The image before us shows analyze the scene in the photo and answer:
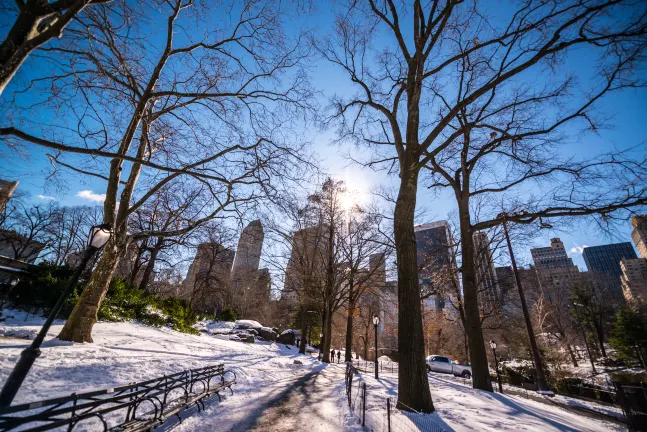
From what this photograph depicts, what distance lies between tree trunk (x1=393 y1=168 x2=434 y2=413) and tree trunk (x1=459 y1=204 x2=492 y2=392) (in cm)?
504

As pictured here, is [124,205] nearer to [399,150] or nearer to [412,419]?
[399,150]

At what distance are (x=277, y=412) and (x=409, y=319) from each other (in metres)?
3.80

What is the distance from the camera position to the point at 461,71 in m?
10.4

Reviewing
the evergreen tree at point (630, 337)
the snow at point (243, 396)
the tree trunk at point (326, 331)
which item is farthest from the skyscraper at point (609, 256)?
the snow at point (243, 396)

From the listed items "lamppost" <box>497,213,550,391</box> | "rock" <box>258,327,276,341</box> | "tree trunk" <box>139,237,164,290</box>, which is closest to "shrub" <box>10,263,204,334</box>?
"tree trunk" <box>139,237,164,290</box>

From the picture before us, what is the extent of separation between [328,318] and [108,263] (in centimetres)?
1386

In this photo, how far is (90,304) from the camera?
8461 mm

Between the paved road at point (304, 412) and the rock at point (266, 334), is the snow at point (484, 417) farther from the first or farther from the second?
the rock at point (266, 334)

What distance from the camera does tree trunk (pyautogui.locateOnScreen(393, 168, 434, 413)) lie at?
19.4 ft

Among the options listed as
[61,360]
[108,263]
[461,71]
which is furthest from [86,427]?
[461,71]

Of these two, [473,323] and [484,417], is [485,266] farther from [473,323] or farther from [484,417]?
[484,417]

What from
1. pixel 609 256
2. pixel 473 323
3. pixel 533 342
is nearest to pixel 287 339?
pixel 533 342

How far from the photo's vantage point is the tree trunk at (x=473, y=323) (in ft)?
33.3

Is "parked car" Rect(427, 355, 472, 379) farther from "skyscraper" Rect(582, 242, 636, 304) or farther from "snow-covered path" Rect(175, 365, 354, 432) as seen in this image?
"skyscraper" Rect(582, 242, 636, 304)
